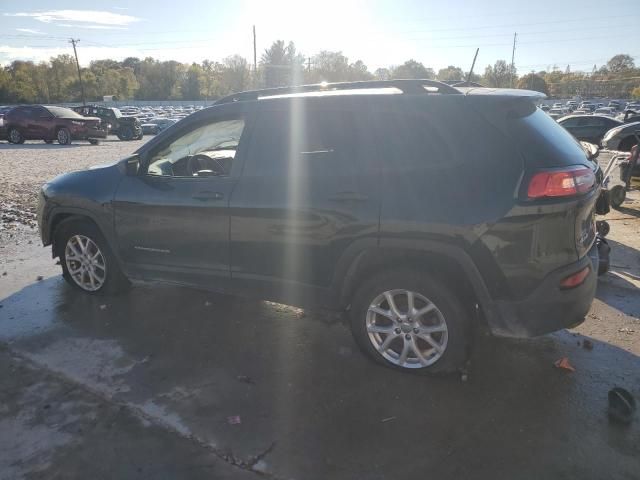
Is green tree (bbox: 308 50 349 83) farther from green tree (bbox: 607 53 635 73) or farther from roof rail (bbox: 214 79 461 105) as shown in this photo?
roof rail (bbox: 214 79 461 105)

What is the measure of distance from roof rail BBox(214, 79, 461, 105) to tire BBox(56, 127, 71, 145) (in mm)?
20525

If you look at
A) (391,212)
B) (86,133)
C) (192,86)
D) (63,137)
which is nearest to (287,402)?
(391,212)

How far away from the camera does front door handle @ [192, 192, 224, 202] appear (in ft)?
12.5

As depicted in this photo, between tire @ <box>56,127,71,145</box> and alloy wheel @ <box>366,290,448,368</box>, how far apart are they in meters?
22.2

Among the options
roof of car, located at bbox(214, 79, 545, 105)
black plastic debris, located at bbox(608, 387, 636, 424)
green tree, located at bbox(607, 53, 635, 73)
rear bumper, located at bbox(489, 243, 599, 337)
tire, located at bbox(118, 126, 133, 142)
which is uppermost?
green tree, located at bbox(607, 53, 635, 73)

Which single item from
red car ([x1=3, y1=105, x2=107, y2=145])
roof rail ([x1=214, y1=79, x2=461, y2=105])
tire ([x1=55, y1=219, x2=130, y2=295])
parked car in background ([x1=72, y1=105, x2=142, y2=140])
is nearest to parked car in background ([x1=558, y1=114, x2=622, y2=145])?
roof rail ([x1=214, y1=79, x2=461, y2=105])

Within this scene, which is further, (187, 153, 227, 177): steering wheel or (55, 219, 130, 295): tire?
(55, 219, 130, 295): tire

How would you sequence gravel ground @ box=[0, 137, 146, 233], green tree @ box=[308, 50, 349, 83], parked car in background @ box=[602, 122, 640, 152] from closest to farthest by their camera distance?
gravel ground @ box=[0, 137, 146, 233] < parked car in background @ box=[602, 122, 640, 152] < green tree @ box=[308, 50, 349, 83]

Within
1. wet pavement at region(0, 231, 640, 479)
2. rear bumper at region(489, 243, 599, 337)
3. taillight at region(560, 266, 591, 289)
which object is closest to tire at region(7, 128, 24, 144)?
wet pavement at region(0, 231, 640, 479)

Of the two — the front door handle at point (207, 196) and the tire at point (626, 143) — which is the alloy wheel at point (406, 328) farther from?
the tire at point (626, 143)

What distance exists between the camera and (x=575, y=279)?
2.98 m

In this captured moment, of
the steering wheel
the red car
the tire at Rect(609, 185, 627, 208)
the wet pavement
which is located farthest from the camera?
the red car

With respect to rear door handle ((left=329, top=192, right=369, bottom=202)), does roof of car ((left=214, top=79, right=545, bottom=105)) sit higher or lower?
higher

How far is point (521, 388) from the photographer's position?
3.24 metres
